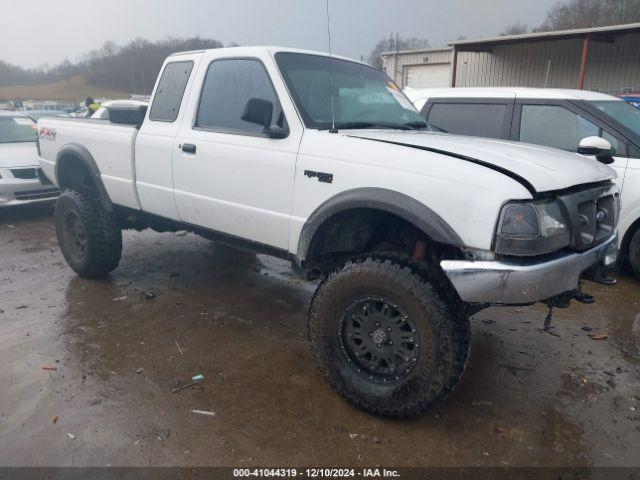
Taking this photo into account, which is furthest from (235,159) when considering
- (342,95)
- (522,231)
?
(522,231)

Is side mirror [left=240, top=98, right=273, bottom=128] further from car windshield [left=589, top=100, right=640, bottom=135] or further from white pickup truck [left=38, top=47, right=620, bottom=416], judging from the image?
car windshield [left=589, top=100, right=640, bottom=135]

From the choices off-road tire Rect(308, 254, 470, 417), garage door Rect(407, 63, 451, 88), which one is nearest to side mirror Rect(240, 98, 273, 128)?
off-road tire Rect(308, 254, 470, 417)

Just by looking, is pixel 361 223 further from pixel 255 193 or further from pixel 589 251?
pixel 589 251

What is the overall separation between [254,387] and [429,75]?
860 inches

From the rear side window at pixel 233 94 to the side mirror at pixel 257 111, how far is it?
14cm

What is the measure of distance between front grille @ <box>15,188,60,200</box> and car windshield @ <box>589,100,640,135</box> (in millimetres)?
7618

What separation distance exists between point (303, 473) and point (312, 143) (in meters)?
1.84

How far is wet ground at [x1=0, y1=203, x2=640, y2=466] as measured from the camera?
103 inches

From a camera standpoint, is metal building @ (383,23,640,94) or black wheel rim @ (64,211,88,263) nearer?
black wheel rim @ (64,211,88,263)

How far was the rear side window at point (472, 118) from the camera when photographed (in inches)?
222

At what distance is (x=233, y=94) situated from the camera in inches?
146

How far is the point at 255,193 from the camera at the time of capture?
339cm

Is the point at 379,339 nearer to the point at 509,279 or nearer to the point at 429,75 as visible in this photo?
the point at 509,279

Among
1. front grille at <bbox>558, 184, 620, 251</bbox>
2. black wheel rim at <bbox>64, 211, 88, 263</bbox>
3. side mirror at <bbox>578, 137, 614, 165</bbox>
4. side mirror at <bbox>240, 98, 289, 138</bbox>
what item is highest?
side mirror at <bbox>240, 98, 289, 138</bbox>
